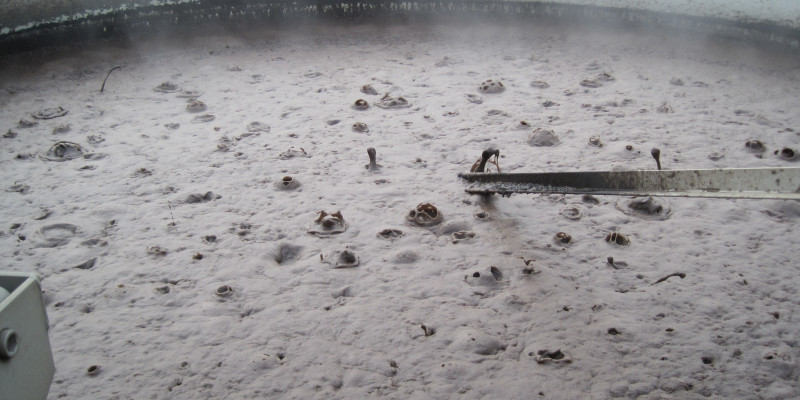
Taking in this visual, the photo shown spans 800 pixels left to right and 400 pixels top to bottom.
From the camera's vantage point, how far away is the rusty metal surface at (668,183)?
4.61 ft

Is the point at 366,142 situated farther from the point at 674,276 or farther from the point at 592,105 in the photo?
the point at 674,276

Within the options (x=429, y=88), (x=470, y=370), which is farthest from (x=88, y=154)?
(x=470, y=370)

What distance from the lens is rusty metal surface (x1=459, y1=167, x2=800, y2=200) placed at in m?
1.40

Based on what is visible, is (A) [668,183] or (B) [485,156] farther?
(B) [485,156]

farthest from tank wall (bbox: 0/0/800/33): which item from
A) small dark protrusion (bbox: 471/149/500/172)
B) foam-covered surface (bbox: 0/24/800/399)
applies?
small dark protrusion (bbox: 471/149/500/172)

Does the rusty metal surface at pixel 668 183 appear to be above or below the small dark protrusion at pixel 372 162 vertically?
above

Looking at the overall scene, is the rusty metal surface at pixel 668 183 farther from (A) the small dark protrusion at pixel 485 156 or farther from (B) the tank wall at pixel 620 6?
(B) the tank wall at pixel 620 6

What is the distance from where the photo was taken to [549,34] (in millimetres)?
4082

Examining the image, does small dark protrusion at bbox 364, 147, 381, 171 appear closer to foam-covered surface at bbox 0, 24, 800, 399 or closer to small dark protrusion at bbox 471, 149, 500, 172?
foam-covered surface at bbox 0, 24, 800, 399

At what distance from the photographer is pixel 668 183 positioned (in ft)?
5.33

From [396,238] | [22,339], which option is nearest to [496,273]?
[396,238]

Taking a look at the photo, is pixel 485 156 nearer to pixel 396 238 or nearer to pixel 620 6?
pixel 396 238

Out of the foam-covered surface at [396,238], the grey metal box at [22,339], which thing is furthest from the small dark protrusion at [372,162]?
the grey metal box at [22,339]

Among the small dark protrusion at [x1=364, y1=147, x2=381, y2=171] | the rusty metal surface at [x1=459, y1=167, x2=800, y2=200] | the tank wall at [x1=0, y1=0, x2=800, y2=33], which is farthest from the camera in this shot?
the tank wall at [x1=0, y1=0, x2=800, y2=33]
